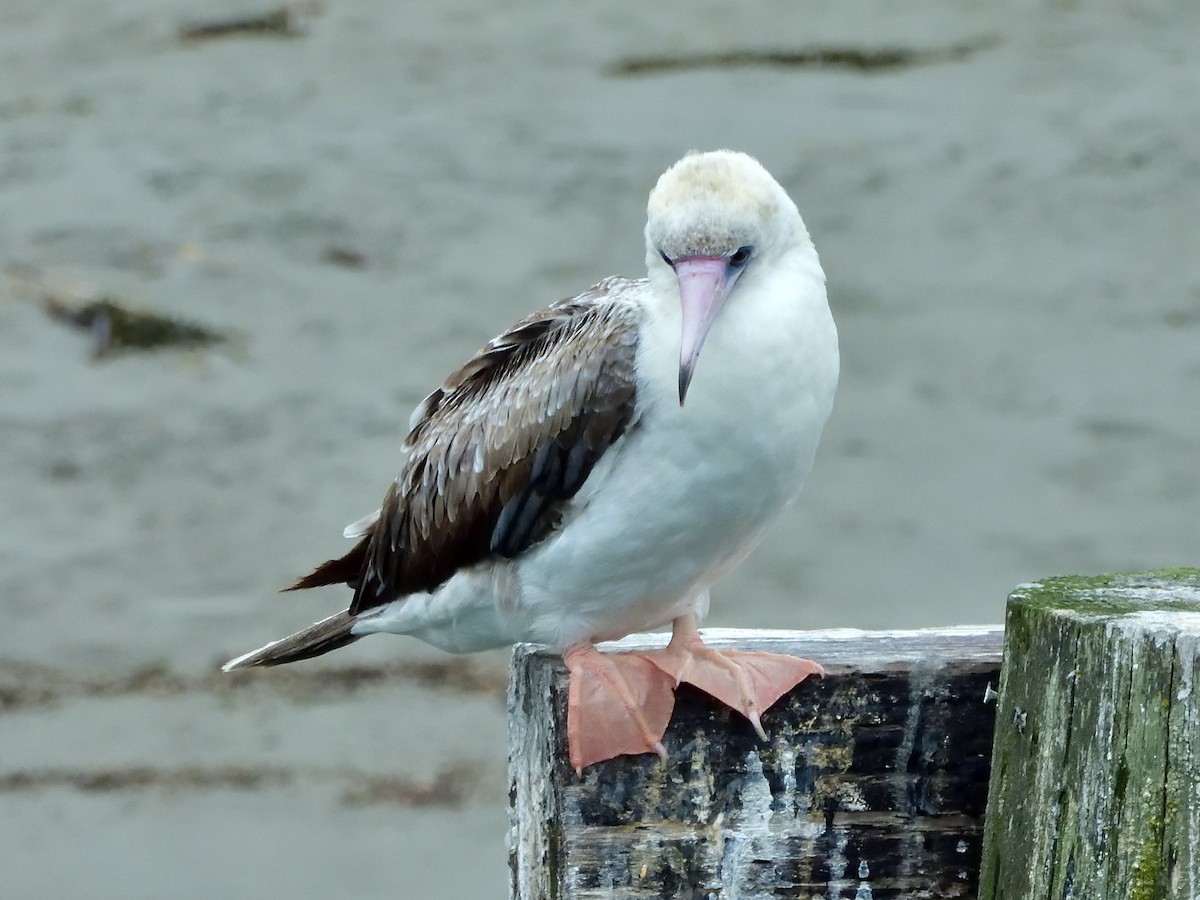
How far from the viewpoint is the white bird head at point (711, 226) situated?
11.5 ft

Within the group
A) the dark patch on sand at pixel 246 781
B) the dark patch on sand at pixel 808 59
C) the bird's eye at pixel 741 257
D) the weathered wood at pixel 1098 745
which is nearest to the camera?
the weathered wood at pixel 1098 745

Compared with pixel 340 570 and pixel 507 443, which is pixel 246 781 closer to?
pixel 340 570

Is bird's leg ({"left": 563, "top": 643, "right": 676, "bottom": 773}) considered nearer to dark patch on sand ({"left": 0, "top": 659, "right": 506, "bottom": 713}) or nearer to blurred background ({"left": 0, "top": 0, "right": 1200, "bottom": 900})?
blurred background ({"left": 0, "top": 0, "right": 1200, "bottom": 900})

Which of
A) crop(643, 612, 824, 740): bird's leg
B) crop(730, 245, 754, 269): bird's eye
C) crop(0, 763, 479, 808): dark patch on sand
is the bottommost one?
crop(0, 763, 479, 808): dark patch on sand

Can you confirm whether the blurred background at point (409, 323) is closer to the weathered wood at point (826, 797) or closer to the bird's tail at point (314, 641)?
the bird's tail at point (314, 641)

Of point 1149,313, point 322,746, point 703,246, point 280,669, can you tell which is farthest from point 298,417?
point 703,246

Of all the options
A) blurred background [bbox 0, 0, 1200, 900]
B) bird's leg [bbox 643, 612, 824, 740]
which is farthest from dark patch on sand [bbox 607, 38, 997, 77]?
bird's leg [bbox 643, 612, 824, 740]

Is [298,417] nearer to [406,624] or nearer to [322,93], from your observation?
[322,93]

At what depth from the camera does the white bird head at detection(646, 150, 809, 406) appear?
351cm

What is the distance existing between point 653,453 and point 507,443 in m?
0.46

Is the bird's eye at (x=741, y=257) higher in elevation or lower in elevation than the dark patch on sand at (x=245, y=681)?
higher

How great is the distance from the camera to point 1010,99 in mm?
12375

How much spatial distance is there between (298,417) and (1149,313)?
491 cm

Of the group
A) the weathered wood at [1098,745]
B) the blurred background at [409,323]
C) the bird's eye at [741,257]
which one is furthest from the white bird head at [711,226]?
the blurred background at [409,323]
